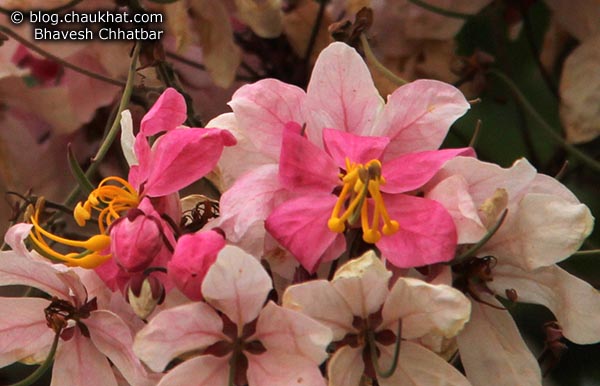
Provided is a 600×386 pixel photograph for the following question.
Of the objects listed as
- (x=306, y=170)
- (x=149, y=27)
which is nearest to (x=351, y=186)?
(x=306, y=170)

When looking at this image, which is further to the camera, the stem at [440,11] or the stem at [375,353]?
the stem at [440,11]

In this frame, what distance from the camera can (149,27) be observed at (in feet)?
1.00

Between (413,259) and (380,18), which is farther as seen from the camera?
(380,18)

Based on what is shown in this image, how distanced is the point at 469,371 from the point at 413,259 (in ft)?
0.11

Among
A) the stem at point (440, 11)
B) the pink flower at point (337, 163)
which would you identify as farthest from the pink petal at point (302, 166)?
the stem at point (440, 11)

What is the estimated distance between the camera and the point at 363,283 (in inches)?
8.0

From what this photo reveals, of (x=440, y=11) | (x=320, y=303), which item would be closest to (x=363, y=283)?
(x=320, y=303)

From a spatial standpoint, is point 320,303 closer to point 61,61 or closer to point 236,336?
point 236,336

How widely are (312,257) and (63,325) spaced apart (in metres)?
0.06

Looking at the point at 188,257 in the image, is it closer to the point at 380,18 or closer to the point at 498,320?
the point at 498,320

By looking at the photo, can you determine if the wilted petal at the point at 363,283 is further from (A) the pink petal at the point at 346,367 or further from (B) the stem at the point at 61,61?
(B) the stem at the point at 61,61

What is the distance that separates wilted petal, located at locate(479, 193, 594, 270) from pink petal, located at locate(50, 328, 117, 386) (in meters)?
0.09

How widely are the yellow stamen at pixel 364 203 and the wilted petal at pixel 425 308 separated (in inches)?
0.4

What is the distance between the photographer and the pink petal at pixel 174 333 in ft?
0.65
